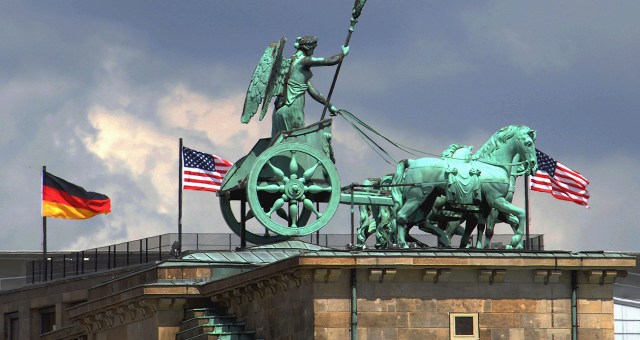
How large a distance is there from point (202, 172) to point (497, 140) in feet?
78.6

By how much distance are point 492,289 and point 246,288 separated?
7.86 m

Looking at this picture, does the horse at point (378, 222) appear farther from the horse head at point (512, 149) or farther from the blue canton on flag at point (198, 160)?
the blue canton on flag at point (198, 160)

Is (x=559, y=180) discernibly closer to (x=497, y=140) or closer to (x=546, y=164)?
(x=546, y=164)

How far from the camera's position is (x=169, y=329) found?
85750 millimetres

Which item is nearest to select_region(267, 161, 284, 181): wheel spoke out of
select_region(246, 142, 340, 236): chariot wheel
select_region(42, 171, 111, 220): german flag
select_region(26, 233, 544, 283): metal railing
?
select_region(246, 142, 340, 236): chariot wheel

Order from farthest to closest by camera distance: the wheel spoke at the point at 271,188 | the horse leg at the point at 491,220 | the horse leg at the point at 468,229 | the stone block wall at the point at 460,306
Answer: the wheel spoke at the point at 271,188
the horse leg at the point at 468,229
the horse leg at the point at 491,220
the stone block wall at the point at 460,306

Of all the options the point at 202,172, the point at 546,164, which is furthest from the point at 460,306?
the point at 202,172

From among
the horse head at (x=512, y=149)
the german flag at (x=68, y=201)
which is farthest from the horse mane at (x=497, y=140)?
the german flag at (x=68, y=201)

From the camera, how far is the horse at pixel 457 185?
82.1 metres

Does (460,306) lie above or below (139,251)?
below

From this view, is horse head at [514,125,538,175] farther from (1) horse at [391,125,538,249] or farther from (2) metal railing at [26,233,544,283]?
(2) metal railing at [26,233,544,283]

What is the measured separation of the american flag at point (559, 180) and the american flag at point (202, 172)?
11599 mm

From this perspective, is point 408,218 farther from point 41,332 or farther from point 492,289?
point 41,332

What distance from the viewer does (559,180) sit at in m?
102
